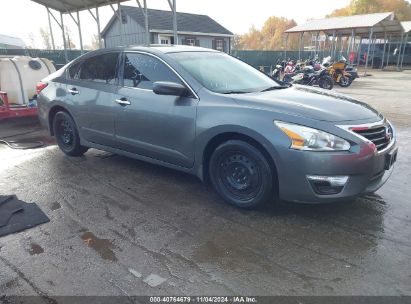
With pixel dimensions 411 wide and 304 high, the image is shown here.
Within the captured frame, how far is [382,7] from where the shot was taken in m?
61.8

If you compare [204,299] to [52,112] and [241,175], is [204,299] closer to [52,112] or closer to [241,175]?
[241,175]

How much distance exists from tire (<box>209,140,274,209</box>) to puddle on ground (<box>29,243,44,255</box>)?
1740 mm

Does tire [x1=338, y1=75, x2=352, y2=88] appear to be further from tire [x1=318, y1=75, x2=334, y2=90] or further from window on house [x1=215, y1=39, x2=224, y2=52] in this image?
window on house [x1=215, y1=39, x2=224, y2=52]

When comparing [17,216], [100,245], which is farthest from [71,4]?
[100,245]

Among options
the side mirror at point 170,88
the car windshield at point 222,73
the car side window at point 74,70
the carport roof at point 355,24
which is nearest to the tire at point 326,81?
the carport roof at point 355,24

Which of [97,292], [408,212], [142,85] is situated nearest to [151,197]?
[142,85]

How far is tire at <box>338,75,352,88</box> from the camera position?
16.3 m

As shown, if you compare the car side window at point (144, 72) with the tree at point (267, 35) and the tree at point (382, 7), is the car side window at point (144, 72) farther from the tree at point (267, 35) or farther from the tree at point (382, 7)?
the tree at point (267, 35)

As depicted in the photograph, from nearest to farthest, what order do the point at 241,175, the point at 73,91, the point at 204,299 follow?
1. the point at 204,299
2. the point at 241,175
3. the point at 73,91

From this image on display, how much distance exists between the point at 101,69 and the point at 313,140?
3.11m

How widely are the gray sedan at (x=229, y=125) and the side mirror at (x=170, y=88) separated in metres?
0.01

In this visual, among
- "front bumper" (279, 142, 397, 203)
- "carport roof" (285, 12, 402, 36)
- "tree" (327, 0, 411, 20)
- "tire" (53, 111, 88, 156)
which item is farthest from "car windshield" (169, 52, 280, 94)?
"tree" (327, 0, 411, 20)

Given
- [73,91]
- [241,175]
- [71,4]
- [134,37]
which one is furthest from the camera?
[134,37]

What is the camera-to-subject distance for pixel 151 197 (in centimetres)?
399
